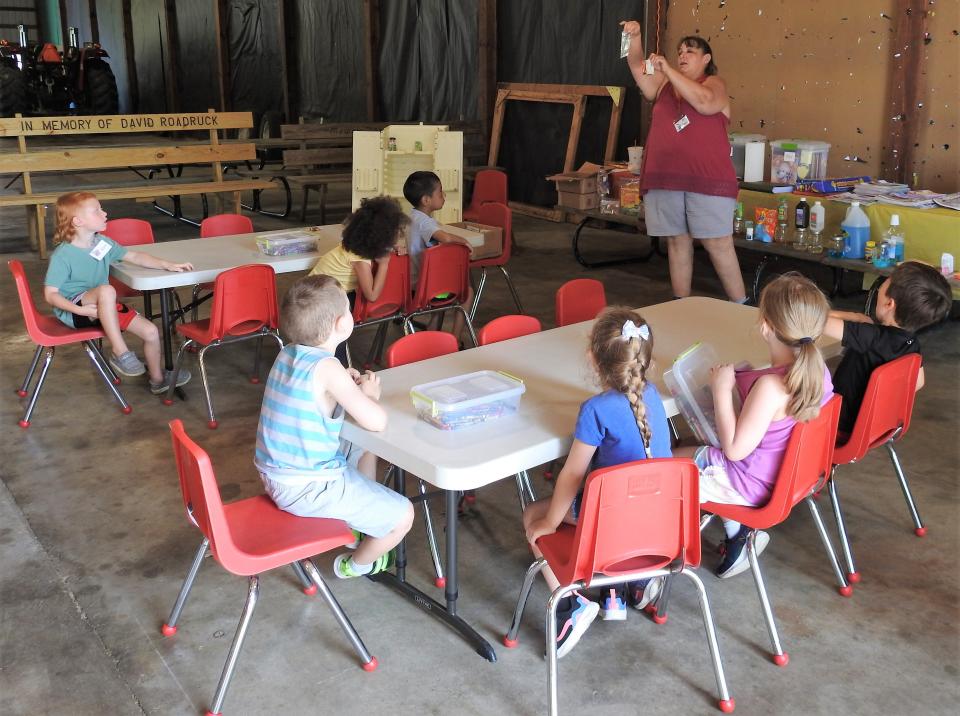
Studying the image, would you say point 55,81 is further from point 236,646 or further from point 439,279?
point 236,646

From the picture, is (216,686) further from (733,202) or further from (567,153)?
(567,153)

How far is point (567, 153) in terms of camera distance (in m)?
8.69

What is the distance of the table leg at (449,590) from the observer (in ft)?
8.02

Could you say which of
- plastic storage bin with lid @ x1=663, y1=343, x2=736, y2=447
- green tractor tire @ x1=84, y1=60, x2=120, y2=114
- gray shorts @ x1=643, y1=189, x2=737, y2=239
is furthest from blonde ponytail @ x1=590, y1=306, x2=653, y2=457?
green tractor tire @ x1=84, y1=60, x2=120, y2=114

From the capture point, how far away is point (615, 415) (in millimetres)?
2215

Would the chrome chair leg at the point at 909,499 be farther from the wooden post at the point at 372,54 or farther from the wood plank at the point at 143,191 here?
the wooden post at the point at 372,54

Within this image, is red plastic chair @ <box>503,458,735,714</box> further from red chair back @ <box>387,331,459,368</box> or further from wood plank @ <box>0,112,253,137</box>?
wood plank @ <box>0,112,253,137</box>

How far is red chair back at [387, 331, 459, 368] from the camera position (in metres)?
2.95

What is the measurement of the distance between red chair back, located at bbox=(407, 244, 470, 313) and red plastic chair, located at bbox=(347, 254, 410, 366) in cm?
7

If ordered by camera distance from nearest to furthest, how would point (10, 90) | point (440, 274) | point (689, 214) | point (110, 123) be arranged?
point (440, 274) < point (689, 214) < point (110, 123) < point (10, 90)

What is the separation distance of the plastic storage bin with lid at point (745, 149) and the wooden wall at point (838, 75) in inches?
15.7

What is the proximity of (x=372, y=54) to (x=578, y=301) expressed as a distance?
26.3 ft

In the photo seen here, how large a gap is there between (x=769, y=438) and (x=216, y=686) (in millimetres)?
1537

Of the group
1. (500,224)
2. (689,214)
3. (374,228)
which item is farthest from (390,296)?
(689,214)
